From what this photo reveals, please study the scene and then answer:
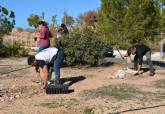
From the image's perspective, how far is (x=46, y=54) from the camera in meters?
13.4

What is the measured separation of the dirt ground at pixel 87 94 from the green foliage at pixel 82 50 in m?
0.49

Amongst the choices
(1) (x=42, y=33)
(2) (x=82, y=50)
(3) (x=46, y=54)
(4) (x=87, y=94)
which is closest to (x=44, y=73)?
(3) (x=46, y=54)

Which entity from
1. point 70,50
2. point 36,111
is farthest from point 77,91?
point 70,50

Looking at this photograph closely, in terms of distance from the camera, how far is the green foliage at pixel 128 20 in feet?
86.9

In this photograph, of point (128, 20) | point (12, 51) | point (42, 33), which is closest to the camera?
point (42, 33)

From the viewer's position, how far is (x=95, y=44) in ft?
60.2

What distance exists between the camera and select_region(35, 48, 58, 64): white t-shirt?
1334cm

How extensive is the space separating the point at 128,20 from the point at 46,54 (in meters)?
15.1

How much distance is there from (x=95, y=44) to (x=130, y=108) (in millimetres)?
7548

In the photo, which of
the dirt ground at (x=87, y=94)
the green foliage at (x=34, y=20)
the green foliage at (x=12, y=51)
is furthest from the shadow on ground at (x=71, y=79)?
the green foliage at (x=34, y=20)

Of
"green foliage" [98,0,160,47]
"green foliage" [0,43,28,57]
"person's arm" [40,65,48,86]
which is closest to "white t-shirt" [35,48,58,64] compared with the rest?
"person's arm" [40,65,48,86]

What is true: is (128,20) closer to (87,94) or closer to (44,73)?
(44,73)

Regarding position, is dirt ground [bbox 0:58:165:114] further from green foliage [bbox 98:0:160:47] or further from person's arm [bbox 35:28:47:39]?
green foliage [bbox 98:0:160:47]

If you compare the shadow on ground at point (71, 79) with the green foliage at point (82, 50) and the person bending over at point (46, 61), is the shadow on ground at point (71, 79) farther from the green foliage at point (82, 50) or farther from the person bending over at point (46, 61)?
the green foliage at point (82, 50)
